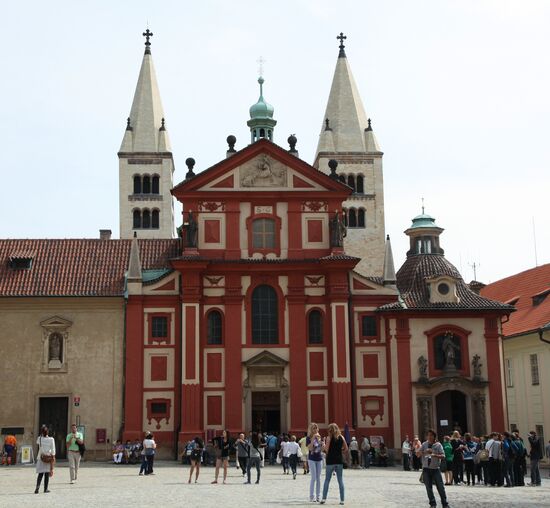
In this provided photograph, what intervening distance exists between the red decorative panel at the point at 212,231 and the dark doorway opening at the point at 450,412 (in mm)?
13459

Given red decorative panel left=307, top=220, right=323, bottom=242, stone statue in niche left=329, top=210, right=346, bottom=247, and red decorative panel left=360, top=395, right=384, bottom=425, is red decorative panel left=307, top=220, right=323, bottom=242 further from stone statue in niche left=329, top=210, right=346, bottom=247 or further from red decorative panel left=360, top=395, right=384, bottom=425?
red decorative panel left=360, top=395, right=384, bottom=425

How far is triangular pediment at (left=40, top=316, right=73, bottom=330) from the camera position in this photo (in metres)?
43.6

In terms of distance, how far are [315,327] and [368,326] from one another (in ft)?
8.69

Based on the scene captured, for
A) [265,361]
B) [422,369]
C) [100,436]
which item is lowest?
[100,436]

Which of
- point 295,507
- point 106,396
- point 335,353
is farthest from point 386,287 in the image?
point 295,507

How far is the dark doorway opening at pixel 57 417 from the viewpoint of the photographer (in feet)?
141

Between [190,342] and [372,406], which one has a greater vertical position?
[190,342]

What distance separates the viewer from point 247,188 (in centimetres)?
4497

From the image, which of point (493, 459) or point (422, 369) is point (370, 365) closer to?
point (422, 369)

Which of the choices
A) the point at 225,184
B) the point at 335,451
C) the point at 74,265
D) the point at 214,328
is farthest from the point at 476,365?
the point at 335,451

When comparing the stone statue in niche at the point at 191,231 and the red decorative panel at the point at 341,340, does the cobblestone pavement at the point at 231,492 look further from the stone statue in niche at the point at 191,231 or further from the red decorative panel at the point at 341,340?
the stone statue in niche at the point at 191,231

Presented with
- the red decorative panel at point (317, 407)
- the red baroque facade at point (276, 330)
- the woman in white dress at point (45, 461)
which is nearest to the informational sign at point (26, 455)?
the red baroque facade at point (276, 330)

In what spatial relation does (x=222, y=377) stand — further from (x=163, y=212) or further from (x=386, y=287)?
(x=163, y=212)

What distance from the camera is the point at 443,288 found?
45.1m
